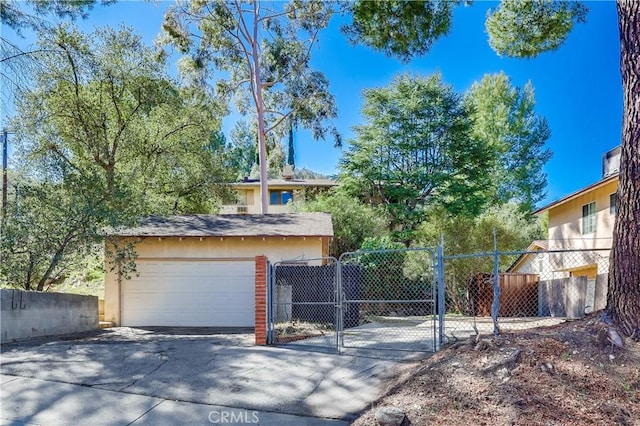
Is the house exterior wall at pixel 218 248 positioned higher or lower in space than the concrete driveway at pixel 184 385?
higher

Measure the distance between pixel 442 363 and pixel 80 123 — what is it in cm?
1424

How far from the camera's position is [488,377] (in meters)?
4.64

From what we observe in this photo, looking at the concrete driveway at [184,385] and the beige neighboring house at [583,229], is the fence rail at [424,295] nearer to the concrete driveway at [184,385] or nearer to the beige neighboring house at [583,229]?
the beige neighboring house at [583,229]

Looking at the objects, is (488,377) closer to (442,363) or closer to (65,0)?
(442,363)

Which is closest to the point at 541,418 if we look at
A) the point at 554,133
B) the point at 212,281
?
the point at 212,281

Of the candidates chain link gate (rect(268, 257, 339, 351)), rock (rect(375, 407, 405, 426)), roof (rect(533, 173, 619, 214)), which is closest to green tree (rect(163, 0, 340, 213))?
chain link gate (rect(268, 257, 339, 351))

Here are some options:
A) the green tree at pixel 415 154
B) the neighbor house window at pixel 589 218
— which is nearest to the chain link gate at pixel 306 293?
the neighbor house window at pixel 589 218

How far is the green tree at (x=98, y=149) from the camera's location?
10.1 meters

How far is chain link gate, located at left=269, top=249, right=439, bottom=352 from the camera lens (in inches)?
295

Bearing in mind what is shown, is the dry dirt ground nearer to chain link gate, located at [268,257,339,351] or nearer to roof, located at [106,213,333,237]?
chain link gate, located at [268,257,339,351]

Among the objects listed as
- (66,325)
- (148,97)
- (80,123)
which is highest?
(148,97)

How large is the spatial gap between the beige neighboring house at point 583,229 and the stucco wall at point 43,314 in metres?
13.0

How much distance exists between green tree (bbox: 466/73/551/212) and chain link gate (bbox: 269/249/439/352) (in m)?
13.1

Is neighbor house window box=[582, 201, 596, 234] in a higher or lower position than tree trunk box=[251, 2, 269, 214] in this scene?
lower
